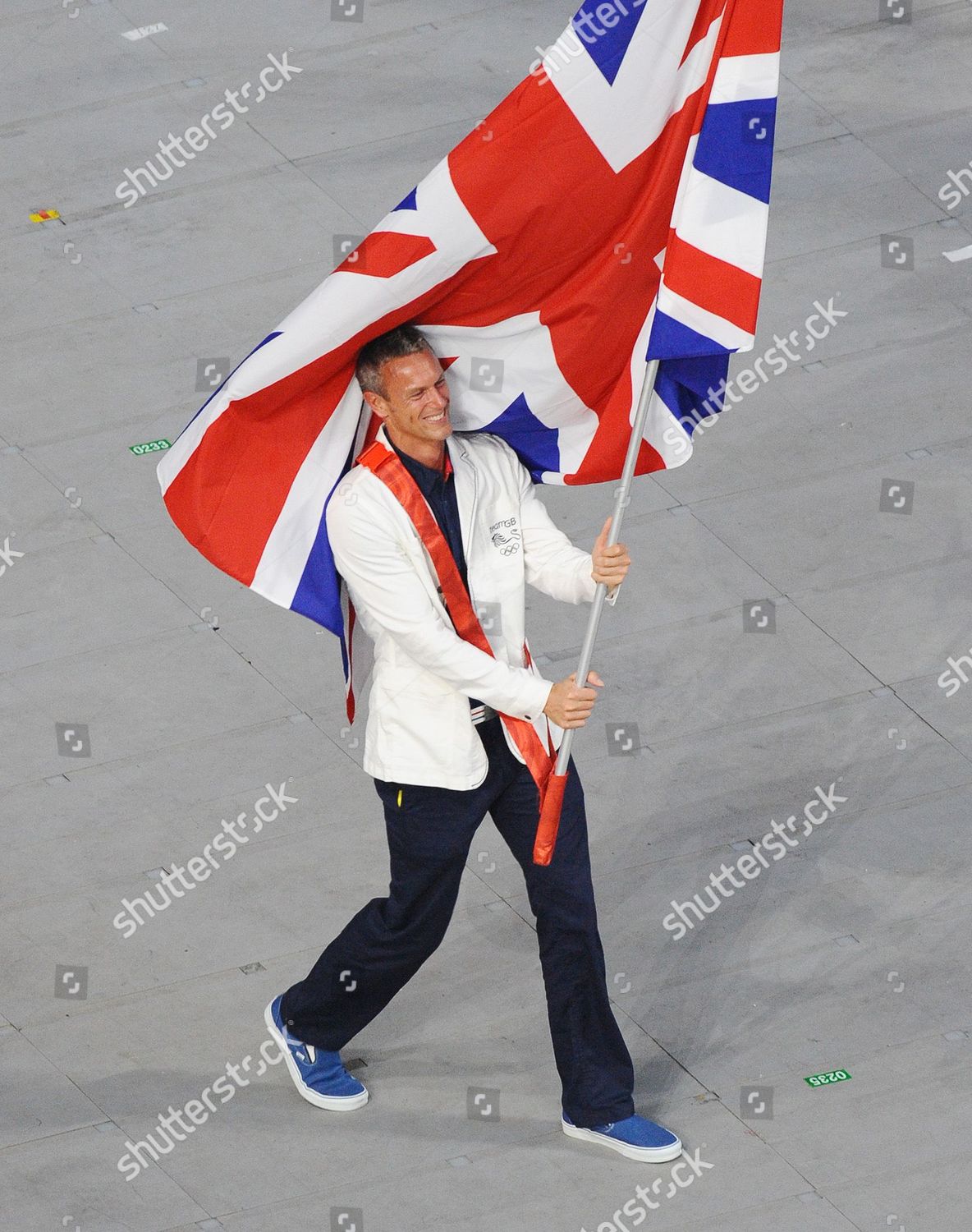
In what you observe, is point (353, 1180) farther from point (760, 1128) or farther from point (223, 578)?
point (223, 578)

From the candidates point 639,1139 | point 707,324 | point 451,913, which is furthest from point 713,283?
point 639,1139

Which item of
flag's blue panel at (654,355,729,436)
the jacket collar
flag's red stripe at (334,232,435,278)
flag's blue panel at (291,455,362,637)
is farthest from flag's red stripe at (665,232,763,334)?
flag's blue panel at (291,455,362,637)

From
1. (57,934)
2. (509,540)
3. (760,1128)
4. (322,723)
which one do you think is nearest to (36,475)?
(322,723)

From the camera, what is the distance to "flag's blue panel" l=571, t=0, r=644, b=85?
17.6 feet

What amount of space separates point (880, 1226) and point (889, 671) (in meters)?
2.33

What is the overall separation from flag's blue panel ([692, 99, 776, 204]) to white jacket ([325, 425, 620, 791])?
0.99 m

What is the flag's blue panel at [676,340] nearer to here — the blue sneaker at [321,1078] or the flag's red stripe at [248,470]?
the flag's red stripe at [248,470]

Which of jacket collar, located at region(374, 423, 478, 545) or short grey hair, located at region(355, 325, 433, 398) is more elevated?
short grey hair, located at region(355, 325, 433, 398)

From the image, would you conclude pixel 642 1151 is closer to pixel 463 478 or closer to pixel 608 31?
pixel 463 478

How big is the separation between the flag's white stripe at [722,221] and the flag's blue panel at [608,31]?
0.33 meters

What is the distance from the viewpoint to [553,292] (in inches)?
228

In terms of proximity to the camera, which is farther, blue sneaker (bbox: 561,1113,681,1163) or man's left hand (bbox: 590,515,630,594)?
blue sneaker (bbox: 561,1113,681,1163)

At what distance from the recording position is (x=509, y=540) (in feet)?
19.3

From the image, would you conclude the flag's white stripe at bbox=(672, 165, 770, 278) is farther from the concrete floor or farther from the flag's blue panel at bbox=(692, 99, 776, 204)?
the concrete floor
